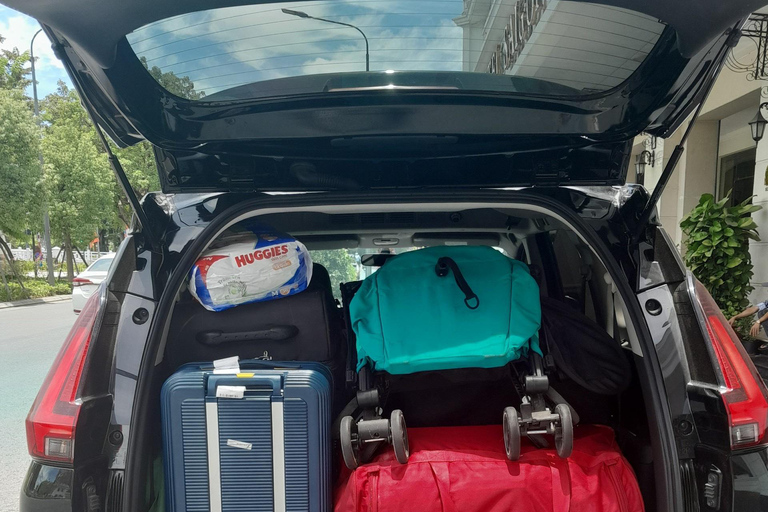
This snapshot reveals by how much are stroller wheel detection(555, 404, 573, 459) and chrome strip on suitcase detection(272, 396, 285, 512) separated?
75 cm

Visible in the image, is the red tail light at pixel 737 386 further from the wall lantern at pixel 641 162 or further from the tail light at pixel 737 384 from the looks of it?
the wall lantern at pixel 641 162

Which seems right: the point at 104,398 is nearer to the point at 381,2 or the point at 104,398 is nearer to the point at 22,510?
the point at 22,510

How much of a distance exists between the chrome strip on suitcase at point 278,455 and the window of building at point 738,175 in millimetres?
7523

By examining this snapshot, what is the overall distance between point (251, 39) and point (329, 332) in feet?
2.93

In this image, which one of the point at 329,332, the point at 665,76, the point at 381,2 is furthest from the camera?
the point at 329,332

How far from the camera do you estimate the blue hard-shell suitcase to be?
4.72 feet

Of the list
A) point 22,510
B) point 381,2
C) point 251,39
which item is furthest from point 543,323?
point 22,510

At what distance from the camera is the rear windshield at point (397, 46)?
1.23 meters

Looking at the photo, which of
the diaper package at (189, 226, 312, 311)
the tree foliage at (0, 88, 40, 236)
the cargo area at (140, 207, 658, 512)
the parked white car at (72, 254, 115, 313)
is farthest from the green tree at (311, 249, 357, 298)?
the tree foliage at (0, 88, 40, 236)

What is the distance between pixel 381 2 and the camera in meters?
1.18

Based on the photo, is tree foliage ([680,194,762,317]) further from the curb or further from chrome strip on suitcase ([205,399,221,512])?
the curb

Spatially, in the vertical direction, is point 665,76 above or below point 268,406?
above

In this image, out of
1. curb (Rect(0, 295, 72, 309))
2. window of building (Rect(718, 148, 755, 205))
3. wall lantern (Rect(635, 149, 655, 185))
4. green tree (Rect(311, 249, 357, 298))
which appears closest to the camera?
wall lantern (Rect(635, 149, 655, 185))

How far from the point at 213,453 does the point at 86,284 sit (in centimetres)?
742
